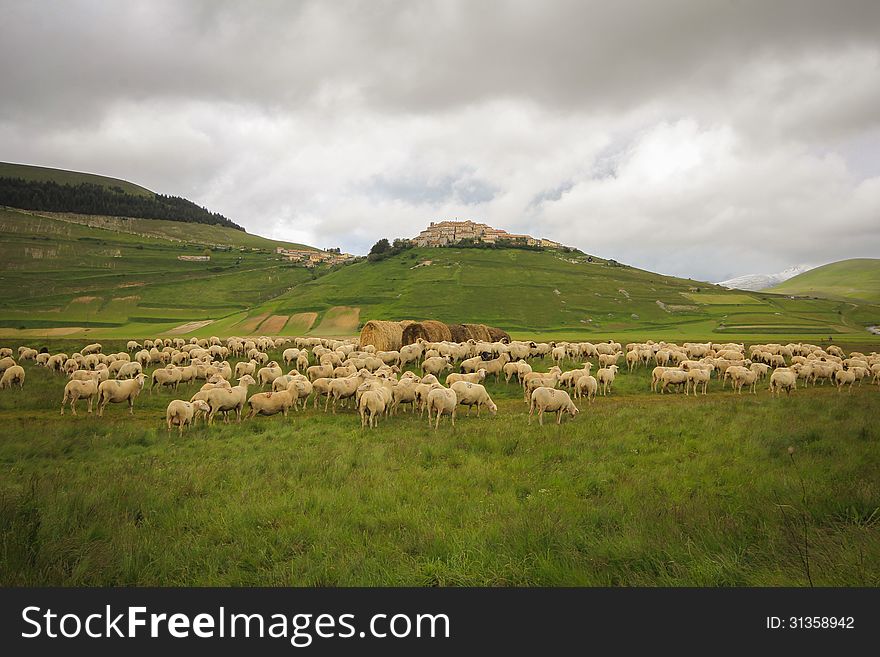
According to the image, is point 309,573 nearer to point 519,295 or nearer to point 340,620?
point 340,620

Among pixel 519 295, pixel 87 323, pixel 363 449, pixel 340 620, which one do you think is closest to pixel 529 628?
pixel 340 620

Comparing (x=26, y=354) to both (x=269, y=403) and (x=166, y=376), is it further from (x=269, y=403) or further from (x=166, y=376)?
(x=269, y=403)

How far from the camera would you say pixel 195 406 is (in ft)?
50.3

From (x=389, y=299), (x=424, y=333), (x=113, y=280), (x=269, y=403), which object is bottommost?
(x=269, y=403)

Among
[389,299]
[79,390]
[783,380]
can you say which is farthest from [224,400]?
[389,299]

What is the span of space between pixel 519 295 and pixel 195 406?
8845 cm

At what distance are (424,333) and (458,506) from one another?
2639cm

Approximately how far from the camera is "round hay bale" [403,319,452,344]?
109 feet

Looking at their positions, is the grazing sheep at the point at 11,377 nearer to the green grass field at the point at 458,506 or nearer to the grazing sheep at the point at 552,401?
the green grass field at the point at 458,506

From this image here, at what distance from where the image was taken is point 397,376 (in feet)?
76.2

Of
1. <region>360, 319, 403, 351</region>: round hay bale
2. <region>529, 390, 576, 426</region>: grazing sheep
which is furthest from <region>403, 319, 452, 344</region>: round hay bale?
<region>529, 390, 576, 426</region>: grazing sheep

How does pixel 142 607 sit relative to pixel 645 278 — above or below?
below

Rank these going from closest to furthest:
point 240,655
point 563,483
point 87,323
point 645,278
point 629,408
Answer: point 240,655, point 563,483, point 629,408, point 87,323, point 645,278

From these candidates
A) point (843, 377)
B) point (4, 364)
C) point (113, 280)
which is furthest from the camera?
point (113, 280)
